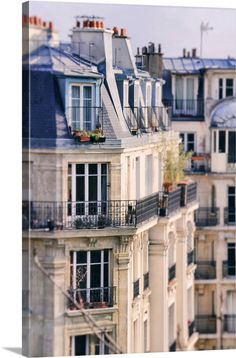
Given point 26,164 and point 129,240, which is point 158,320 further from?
point 26,164

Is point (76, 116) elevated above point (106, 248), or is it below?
above

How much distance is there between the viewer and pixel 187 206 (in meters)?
19.9

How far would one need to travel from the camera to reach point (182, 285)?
19719 mm

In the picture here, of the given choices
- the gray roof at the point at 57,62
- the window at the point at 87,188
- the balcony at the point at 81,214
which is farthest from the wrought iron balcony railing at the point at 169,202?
the gray roof at the point at 57,62

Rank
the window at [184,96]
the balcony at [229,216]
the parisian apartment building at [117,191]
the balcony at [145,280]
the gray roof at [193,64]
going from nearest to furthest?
the parisian apartment building at [117,191] < the balcony at [145,280] < the gray roof at [193,64] < the window at [184,96] < the balcony at [229,216]

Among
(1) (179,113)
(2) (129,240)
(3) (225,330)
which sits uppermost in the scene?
(1) (179,113)

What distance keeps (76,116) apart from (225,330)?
3438 mm

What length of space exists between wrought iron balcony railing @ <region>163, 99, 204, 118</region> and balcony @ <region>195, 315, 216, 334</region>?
251 cm

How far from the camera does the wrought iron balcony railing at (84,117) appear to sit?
58.9 feet

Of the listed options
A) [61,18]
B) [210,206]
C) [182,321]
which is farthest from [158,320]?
[61,18]

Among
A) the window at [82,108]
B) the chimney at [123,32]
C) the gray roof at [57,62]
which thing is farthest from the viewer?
the chimney at [123,32]

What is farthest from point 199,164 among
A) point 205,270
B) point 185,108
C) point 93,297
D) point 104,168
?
point 93,297

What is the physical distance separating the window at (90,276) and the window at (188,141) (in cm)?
201

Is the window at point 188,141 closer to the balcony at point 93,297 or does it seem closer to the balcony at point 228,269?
the balcony at point 228,269
